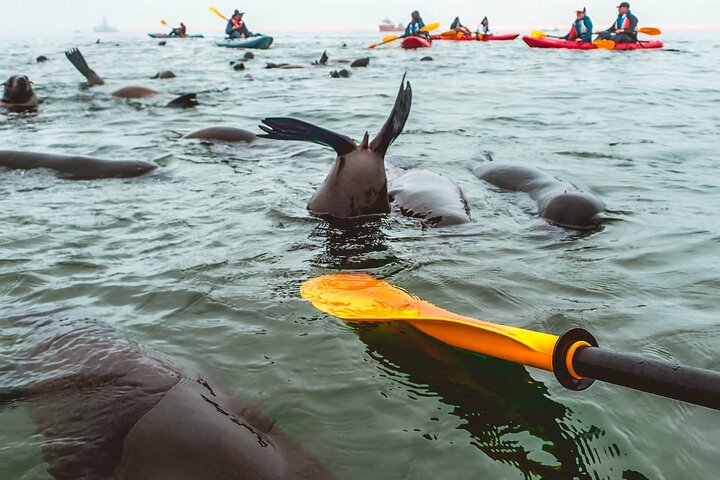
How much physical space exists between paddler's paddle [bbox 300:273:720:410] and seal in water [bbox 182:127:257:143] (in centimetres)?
434

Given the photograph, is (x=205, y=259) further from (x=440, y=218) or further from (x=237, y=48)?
(x=237, y=48)

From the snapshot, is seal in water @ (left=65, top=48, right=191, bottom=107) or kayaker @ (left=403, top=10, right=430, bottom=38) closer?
seal in water @ (left=65, top=48, right=191, bottom=107)

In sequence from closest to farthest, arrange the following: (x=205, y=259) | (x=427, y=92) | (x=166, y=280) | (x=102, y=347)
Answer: (x=102, y=347)
(x=166, y=280)
(x=205, y=259)
(x=427, y=92)

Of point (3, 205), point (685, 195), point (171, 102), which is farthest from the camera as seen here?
point (171, 102)

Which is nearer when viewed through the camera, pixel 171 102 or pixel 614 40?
pixel 171 102

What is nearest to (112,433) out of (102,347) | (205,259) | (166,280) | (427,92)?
(102,347)

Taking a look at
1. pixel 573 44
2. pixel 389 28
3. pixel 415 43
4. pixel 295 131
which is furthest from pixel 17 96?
pixel 389 28

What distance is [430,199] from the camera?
194 inches

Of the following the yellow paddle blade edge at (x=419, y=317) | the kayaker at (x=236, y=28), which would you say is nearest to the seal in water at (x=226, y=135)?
the yellow paddle blade edge at (x=419, y=317)

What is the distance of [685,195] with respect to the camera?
5.71 m

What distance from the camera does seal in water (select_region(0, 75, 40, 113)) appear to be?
995cm

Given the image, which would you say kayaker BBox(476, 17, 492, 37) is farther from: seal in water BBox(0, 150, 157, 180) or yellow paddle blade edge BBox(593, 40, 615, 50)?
seal in water BBox(0, 150, 157, 180)

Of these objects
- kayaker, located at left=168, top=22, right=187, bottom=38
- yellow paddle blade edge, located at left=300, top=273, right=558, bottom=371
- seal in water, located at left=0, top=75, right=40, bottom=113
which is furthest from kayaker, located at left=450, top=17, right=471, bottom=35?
yellow paddle blade edge, located at left=300, top=273, right=558, bottom=371

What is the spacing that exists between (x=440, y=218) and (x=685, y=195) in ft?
8.41
